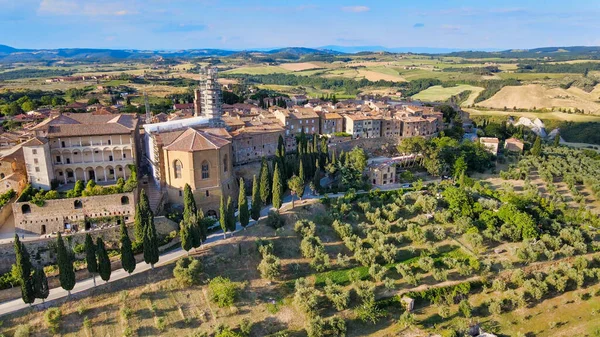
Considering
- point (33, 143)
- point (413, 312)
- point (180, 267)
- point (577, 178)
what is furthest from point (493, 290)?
point (33, 143)

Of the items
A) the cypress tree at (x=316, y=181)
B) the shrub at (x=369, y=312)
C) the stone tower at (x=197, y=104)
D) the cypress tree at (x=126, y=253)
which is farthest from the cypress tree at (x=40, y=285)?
the stone tower at (x=197, y=104)

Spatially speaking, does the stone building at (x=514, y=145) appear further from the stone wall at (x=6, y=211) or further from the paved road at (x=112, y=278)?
the stone wall at (x=6, y=211)

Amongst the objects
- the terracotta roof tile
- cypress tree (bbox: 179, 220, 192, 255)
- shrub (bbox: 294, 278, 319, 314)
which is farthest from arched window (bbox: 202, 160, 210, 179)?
shrub (bbox: 294, 278, 319, 314)

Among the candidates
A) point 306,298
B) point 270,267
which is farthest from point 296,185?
point 306,298

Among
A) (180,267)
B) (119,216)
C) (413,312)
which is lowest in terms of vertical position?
(413,312)

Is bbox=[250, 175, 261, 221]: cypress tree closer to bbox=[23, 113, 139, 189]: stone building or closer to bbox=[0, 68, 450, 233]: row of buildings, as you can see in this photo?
bbox=[0, 68, 450, 233]: row of buildings

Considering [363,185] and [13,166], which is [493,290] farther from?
[13,166]

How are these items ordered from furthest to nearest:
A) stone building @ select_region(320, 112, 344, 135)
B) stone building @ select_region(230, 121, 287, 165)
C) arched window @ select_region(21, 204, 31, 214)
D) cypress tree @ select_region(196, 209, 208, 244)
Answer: stone building @ select_region(320, 112, 344, 135), stone building @ select_region(230, 121, 287, 165), cypress tree @ select_region(196, 209, 208, 244), arched window @ select_region(21, 204, 31, 214)
